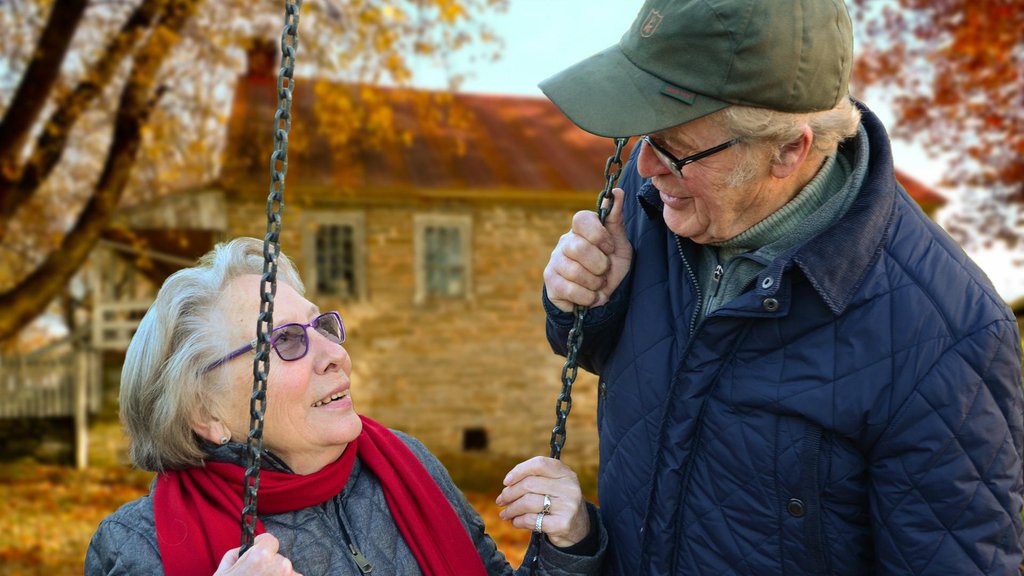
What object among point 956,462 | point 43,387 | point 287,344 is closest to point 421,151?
point 43,387

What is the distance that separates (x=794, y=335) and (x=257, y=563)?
123 cm

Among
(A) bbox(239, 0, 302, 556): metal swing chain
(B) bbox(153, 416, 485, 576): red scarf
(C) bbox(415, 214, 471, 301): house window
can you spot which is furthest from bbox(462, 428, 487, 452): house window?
(A) bbox(239, 0, 302, 556): metal swing chain

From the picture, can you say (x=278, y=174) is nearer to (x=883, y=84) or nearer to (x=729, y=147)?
(x=729, y=147)

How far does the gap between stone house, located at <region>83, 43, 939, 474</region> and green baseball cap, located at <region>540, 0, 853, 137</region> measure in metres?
11.4

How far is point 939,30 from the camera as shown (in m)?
14.8

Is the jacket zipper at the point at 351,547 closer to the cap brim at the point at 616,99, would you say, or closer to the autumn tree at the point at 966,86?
the cap brim at the point at 616,99

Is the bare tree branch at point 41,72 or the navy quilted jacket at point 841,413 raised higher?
the bare tree branch at point 41,72

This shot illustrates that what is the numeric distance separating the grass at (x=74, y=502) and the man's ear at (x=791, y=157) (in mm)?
8582

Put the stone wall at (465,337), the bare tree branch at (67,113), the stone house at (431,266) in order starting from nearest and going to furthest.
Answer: the bare tree branch at (67,113), the stone house at (431,266), the stone wall at (465,337)

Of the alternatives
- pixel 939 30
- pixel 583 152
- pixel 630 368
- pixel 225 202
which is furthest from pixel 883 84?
pixel 630 368

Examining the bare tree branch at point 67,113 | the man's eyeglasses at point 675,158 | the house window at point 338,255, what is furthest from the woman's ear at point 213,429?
the house window at point 338,255

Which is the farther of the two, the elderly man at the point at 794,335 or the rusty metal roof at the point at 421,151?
the rusty metal roof at the point at 421,151

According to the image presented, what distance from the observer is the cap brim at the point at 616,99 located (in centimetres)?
173

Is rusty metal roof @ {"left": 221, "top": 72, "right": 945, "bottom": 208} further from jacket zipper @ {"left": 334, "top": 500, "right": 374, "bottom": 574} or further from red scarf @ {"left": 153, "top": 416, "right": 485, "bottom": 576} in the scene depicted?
jacket zipper @ {"left": 334, "top": 500, "right": 374, "bottom": 574}
